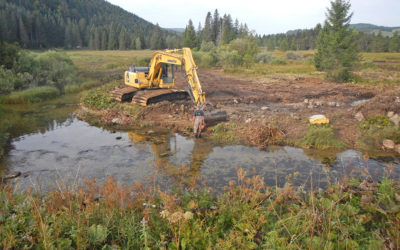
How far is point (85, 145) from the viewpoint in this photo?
11.2 m

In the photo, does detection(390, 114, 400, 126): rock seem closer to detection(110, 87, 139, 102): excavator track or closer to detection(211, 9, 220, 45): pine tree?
detection(110, 87, 139, 102): excavator track

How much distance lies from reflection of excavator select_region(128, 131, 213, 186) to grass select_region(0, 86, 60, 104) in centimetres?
1102

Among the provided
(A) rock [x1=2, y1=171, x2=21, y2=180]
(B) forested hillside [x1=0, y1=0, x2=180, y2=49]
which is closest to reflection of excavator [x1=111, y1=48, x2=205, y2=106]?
(A) rock [x1=2, y1=171, x2=21, y2=180]

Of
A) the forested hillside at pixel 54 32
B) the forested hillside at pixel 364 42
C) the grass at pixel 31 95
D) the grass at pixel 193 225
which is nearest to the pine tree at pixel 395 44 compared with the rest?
the forested hillside at pixel 364 42

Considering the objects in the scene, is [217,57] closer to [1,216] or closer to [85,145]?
[85,145]

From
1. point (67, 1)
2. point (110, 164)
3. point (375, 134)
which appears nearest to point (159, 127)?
point (110, 164)

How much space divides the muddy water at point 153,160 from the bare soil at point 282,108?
141 cm

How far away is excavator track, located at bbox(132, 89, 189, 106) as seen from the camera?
15883 millimetres

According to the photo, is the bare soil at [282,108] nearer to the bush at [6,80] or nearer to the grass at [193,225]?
the grass at [193,225]

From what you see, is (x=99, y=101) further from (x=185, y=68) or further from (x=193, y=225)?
(x=193, y=225)

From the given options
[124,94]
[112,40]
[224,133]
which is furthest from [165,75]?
[112,40]

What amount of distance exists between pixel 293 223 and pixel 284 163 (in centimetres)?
570

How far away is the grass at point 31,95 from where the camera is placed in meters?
18.3

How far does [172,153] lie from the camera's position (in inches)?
408
